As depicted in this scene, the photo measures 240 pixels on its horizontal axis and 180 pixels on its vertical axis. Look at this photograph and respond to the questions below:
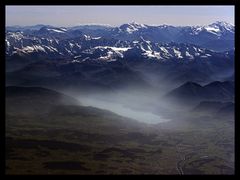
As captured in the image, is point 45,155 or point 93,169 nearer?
point 93,169
